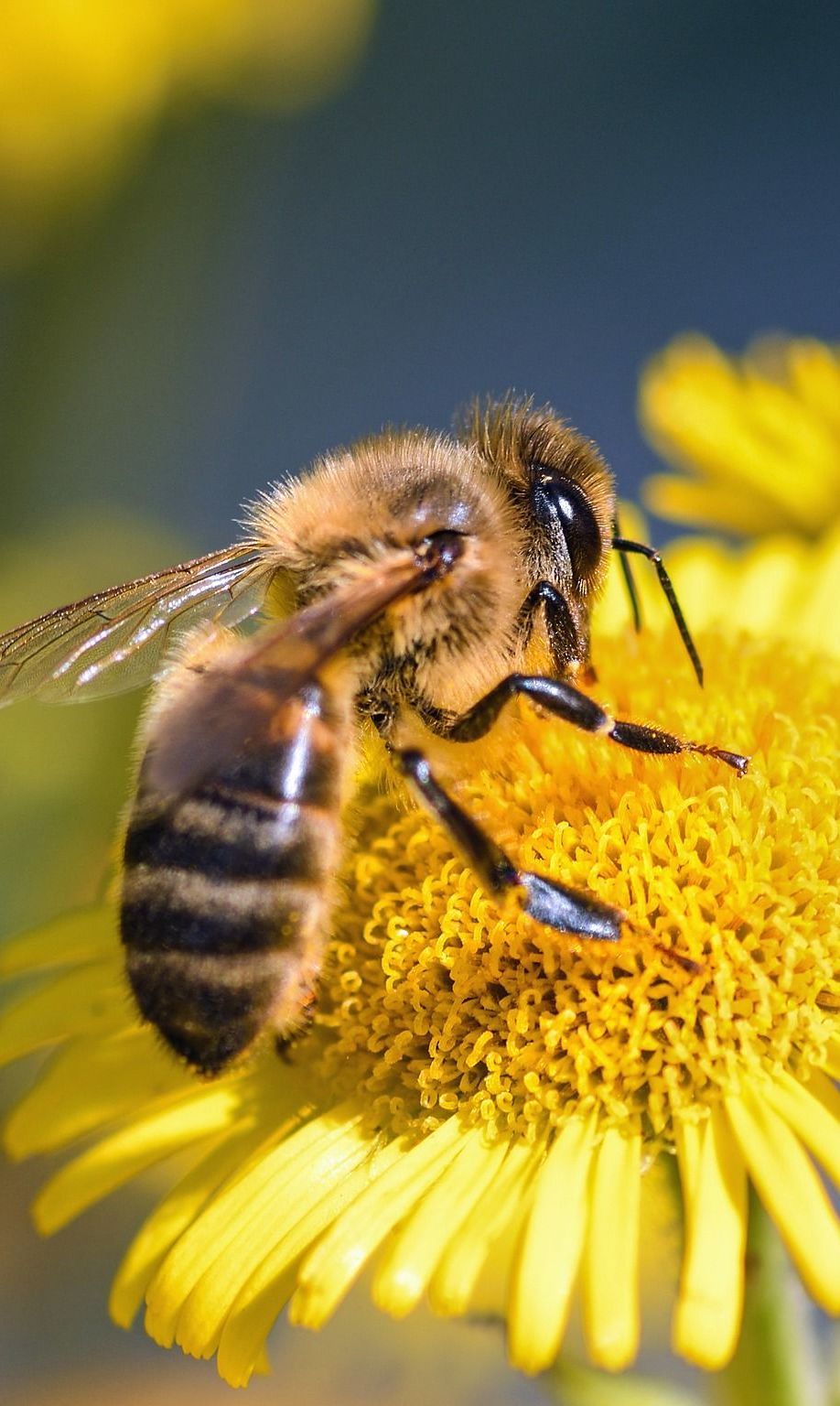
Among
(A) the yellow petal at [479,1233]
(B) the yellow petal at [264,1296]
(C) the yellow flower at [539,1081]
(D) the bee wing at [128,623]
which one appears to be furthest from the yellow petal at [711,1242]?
(D) the bee wing at [128,623]

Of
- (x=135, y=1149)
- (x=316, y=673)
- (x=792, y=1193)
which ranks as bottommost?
(x=792, y=1193)

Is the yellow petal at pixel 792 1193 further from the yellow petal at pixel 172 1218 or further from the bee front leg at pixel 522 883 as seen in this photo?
the yellow petal at pixel 172 1218

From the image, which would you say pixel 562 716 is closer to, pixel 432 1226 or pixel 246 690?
pixel 246 690

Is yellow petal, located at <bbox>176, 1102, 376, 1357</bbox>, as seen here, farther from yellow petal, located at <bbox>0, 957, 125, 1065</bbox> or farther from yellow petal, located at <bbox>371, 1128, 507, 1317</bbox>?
yellow petal, located at <bbox>0, 957, 125, 1065</bbox>

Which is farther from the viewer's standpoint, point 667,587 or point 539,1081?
point 667,587

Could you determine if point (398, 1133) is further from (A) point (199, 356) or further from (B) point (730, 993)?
(A) point (199, 356)

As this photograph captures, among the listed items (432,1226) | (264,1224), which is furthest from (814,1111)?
(264,1224)
